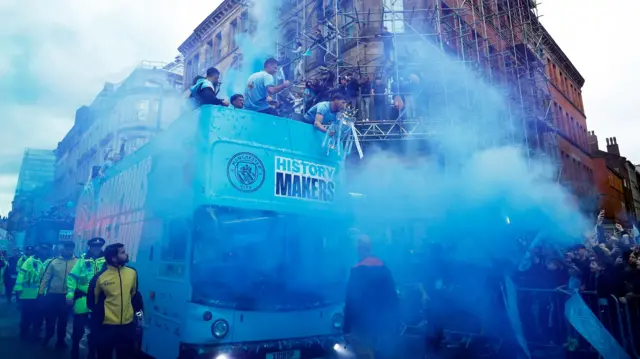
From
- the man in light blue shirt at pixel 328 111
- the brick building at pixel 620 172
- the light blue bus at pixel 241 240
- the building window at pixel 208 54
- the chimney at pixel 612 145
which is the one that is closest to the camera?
the light blue bus at pixel 241 240

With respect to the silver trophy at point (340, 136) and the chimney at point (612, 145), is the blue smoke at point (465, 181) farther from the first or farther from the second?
the chimney at point (612, 145)

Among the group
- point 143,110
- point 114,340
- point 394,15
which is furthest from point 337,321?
Result: point 143,110

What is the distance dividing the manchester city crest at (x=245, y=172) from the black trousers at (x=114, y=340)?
1872mm

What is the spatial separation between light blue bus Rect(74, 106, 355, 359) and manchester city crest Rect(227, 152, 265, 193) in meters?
0.01

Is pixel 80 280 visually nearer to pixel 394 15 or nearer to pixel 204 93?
pixel 204 93

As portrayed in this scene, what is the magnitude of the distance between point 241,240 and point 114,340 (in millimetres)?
1607

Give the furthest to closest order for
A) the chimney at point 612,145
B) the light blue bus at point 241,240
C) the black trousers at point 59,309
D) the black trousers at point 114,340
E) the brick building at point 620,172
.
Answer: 1. the chimney at point 612,145
2. the brick building at point 620,172
3. the black trousers at point 59,309
4. the light blue bus at point 241,240
5. the black trousers at point 114,340

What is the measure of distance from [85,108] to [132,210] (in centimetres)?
4777

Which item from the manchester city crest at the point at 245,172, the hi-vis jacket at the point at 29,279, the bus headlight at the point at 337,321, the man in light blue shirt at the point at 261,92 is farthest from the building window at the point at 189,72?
the bus headlight at the point at 337,321

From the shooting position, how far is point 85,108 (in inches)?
1810

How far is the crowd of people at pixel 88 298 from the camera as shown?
405 cm

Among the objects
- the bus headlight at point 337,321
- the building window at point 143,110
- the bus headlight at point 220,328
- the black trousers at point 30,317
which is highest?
the building window at point 143,110

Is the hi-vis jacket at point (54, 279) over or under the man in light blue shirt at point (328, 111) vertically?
under

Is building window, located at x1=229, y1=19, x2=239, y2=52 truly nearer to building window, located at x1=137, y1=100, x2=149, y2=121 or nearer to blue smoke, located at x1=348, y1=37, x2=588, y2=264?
blue smoke, located at x1=348, y1=37, x2=588, y2=264
